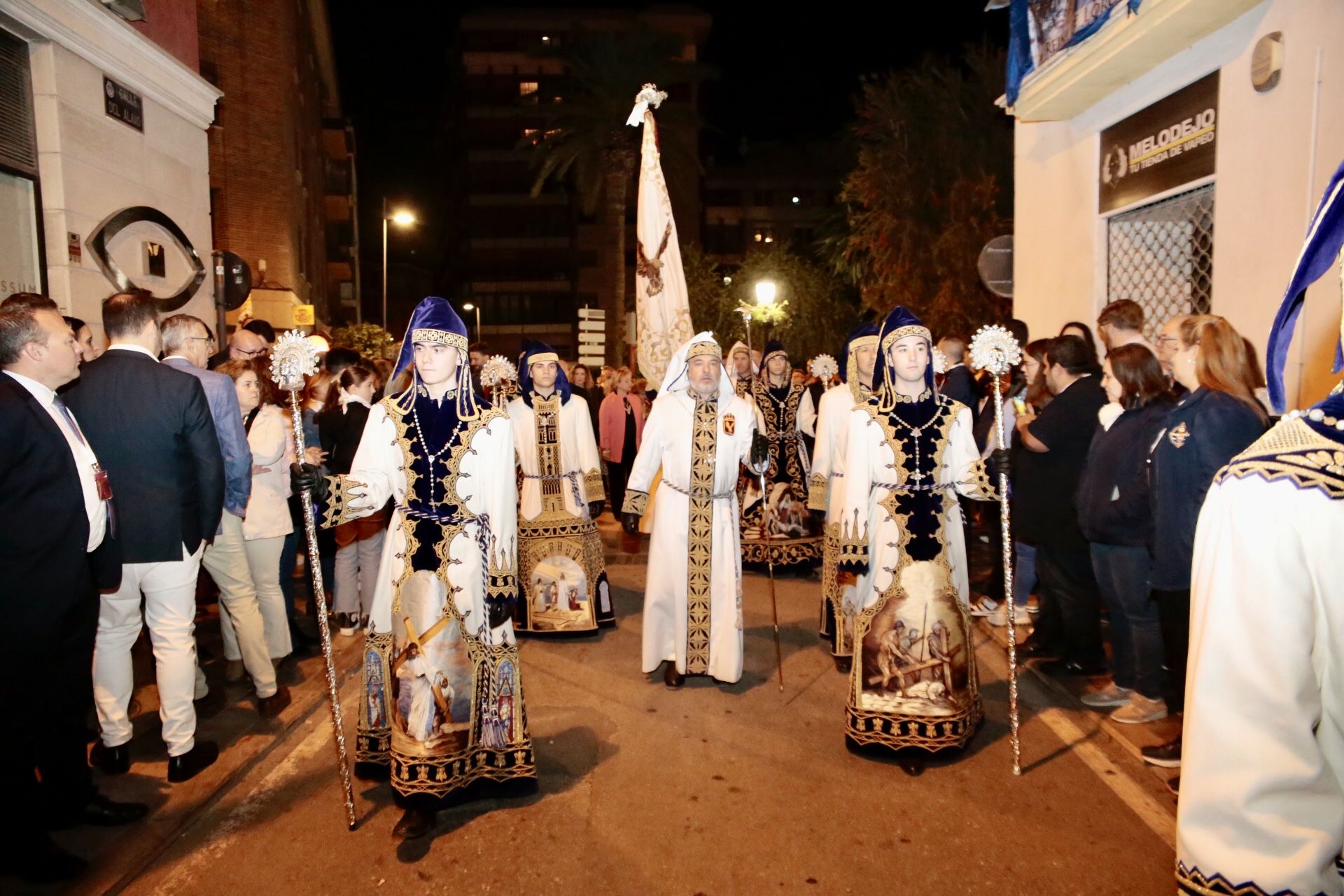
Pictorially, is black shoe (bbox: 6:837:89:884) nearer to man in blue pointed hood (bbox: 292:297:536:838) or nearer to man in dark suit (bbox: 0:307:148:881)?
man in dark suit (bbox: 0:307:148:881)

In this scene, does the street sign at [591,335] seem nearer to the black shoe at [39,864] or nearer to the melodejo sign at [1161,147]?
the melodejo sign at [1161,147]

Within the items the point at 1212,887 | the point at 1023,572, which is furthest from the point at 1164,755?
the point at 1212,887

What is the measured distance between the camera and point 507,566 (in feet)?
14.5

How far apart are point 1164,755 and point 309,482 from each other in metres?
4.64

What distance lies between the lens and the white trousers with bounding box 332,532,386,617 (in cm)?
769

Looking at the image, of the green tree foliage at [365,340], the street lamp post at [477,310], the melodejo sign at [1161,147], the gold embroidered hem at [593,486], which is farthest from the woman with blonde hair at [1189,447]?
the street lamp post at [477,310]

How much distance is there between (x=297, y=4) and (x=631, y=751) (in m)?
32.2

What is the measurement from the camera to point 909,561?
200 inches

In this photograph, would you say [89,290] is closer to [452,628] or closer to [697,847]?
[452,628]

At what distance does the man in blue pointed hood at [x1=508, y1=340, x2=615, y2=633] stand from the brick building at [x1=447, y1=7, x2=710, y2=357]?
158ft

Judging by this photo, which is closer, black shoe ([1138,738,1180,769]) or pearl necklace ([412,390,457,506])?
pearl necklace ([412,390,457,506])

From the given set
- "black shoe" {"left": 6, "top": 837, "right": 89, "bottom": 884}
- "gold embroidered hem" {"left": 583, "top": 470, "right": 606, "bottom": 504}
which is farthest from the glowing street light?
"black shoe" {"left": 6, "top": 837, "right": 89, "bottom": 884}

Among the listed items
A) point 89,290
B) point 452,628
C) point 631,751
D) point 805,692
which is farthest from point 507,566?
point 89,290

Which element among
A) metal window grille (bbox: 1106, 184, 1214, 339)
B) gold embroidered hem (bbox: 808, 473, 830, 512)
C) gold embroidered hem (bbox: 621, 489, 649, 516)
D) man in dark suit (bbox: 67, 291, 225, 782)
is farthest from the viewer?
metal window grille (bbox: 1106, 184, 1214, 339)
